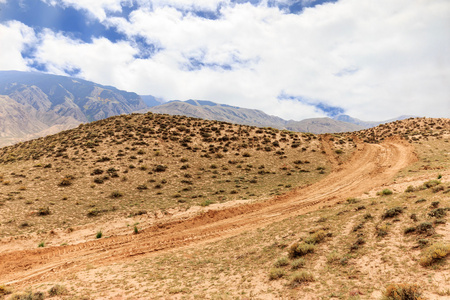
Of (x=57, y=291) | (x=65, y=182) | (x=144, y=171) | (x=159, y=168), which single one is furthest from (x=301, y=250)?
(x=65, y=182)

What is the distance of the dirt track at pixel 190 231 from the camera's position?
1355cm

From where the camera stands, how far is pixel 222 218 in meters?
19.9

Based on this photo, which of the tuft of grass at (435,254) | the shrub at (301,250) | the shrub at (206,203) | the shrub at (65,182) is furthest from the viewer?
the shrub at (65,182)

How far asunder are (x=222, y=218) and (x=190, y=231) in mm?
3445

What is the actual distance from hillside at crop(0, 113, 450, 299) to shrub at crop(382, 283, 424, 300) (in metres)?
0.12

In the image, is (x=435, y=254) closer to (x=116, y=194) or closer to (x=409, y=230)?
(x=409, y=230)

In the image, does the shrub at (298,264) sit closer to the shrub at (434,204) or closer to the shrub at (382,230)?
the shrub at (382,230)

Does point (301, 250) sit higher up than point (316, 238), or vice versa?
point (316, 238)

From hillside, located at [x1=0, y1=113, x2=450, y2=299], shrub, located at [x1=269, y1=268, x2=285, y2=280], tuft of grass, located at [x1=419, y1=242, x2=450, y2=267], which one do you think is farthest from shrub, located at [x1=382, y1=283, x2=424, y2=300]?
shrub, located at [x1=269, y1=268, x2=285, y2=280]

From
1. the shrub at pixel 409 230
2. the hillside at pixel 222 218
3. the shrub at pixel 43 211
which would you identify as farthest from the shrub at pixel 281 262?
the shrub at pixel 43 211

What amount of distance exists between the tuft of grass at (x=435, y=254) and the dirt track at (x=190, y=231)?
427 inches

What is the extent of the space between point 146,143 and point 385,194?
3689 cm

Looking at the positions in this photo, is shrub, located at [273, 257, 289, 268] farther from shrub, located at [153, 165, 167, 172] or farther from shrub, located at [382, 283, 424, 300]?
shrub, located at [153, 165, 167, 172]

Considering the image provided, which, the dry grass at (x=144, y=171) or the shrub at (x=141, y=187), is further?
the shrub at (x=141, y=187)
